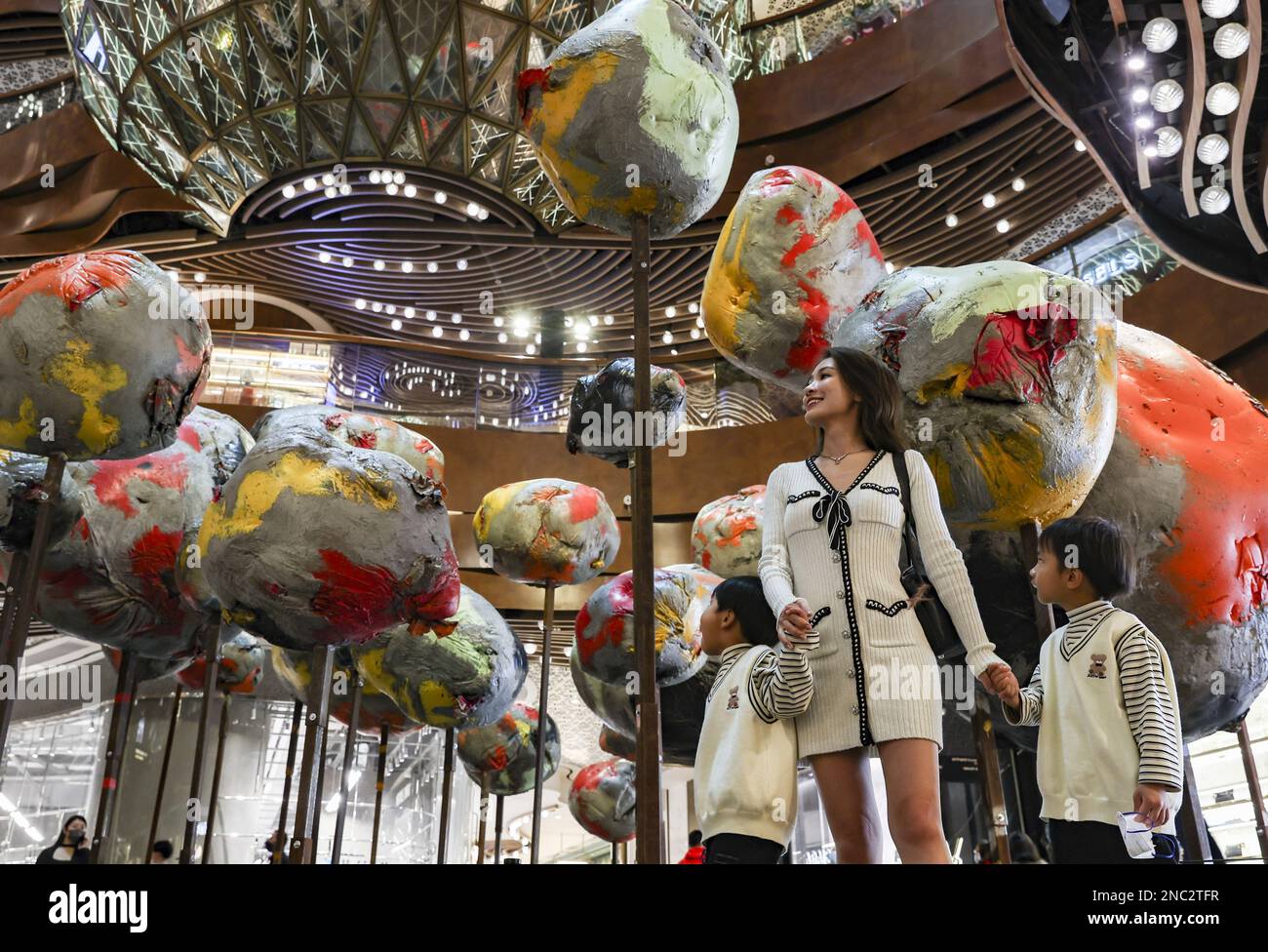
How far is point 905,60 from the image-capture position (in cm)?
1095

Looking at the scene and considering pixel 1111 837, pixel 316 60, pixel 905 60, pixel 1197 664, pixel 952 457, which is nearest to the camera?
pixel 1111 837

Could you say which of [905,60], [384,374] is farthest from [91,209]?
[905,60]

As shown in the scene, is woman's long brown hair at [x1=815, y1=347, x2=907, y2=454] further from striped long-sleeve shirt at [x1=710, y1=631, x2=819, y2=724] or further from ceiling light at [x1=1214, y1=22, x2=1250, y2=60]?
ceiling light at [x1=1214, y1=22, x2=1250, y2=60]

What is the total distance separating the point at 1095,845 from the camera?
1896 millimetres

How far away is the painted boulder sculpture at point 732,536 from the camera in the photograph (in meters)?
4.98

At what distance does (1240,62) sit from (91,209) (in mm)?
12193

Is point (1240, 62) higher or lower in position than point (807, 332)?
higher

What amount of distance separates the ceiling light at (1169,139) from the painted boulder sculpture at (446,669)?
13.9 ft

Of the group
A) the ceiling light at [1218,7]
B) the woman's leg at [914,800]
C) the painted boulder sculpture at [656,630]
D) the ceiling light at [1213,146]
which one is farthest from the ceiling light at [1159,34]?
the woman's leg at [914,800]

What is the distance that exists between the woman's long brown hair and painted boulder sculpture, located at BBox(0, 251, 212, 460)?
203cm

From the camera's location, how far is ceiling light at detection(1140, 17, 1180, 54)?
487cm

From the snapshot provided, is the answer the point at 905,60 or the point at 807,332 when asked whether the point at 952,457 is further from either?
the point at 905,60

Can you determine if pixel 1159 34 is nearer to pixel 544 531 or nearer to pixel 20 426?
pixel 544 531

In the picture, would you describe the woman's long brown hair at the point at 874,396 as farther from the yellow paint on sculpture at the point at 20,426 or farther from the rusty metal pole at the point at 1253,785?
the rusty metal pole at the point at 1253,785
